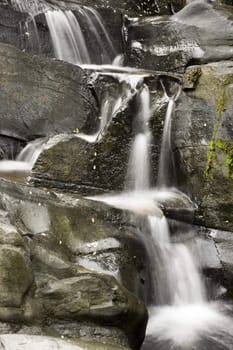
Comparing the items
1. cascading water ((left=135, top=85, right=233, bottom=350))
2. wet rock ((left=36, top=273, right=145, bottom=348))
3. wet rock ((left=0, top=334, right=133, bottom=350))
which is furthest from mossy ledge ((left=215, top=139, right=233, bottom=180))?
wet rock ((left=0, top=334, right=133, bottom=350))

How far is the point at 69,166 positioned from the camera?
24.8 feet

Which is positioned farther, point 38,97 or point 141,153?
point 38,97

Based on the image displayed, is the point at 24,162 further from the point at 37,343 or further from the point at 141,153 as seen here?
the point at 37,343

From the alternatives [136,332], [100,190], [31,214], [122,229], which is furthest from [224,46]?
[136,332]

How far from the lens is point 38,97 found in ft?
29.0

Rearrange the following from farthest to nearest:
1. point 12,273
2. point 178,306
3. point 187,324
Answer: point 178,306, point 187,324, point 12,273

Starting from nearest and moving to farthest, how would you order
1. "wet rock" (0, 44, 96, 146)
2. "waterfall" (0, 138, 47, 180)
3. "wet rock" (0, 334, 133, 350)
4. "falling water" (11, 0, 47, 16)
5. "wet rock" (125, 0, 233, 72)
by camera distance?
1. "wet rock" (0, 334, 133, 350)
2. "waterfall" (0, 138, 47, 180)
3. "wet rock" (0, 44, 96, 146)
4. "wet rock" (125, 0, 233, 72)
5. "falling water" (11, 0, 47, 16)

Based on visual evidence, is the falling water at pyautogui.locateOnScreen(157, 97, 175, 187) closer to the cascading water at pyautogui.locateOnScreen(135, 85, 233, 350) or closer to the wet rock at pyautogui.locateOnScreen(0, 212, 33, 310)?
the cascading water at pyautogui.locateOnScreen(135, 85, 233, 350)

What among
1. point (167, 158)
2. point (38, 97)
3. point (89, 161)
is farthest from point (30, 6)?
point (167, 158)

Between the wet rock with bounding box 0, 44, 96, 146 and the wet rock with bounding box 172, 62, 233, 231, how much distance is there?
1.89 meters

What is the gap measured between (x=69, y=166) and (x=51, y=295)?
3393 millimetres

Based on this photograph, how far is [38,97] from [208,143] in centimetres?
311

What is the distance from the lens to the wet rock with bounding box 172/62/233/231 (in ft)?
25.4

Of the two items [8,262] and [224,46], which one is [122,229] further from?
[224,46]
